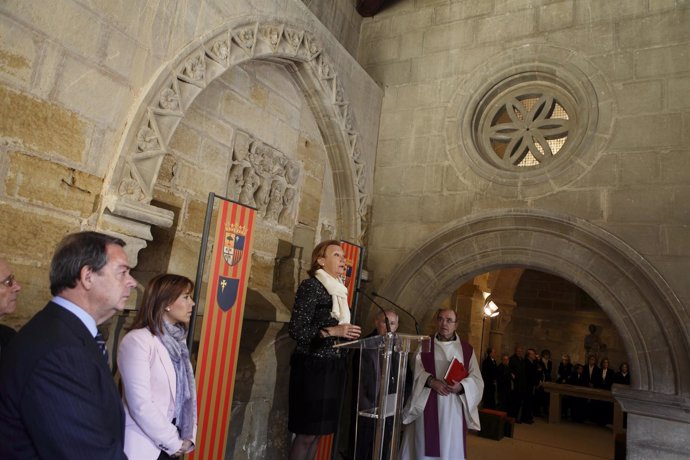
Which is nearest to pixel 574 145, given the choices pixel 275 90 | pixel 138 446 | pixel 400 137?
pixel 400 137

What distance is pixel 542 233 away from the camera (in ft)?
13.5

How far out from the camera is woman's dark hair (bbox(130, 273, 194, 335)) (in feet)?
6.45

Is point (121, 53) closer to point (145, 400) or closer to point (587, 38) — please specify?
point (145, 400)

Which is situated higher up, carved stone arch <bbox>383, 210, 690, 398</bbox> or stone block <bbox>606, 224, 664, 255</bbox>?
stone block <bbox>606, 224, 664, 255</bbox>

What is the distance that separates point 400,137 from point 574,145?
5.09 ft

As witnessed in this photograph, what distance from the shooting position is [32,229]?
89.0 inches

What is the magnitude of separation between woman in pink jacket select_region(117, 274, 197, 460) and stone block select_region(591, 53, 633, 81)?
3.68 m

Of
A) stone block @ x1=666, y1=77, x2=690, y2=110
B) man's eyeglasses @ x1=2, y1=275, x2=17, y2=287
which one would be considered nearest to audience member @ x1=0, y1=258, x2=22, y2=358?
man's eyeglasses @ x1=2, y1=275, x2=17, y2=287

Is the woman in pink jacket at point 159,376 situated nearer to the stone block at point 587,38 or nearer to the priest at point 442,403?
the priest at point 442,403

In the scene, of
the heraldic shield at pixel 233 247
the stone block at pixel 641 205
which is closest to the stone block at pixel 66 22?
the heraldic shield at pixel 233 247

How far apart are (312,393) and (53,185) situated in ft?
5.32

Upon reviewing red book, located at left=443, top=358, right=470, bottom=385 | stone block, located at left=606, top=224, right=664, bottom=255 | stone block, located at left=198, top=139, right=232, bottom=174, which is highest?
stone block, located at left=198, top=139, right=232, bottom=174

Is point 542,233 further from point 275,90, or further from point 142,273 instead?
point 142,273

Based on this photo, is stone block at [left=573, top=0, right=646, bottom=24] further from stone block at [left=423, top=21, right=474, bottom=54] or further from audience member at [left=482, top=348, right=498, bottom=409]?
audience member at [left=482, top=348, right=498, bottom=409]
